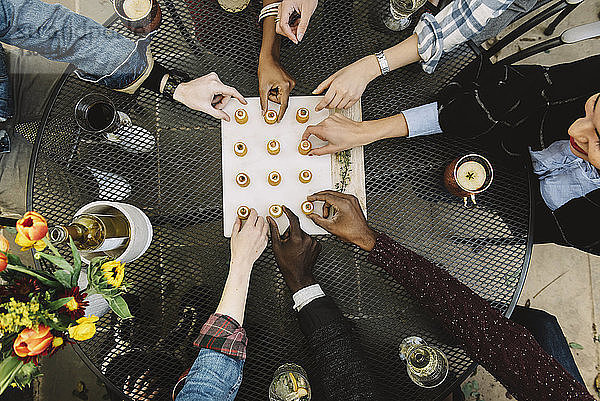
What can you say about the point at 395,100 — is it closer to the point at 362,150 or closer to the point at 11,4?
the point at 362,150

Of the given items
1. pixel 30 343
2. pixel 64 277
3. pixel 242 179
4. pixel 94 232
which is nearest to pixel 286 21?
pixel 242 179

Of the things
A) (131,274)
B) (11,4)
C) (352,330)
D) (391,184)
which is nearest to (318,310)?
(352,330)

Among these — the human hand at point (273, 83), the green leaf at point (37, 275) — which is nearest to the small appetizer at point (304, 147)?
the human hand at point (273, 83)

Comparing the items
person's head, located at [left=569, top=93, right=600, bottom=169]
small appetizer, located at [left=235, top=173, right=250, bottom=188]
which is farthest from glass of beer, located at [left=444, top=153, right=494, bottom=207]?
small appetizer, located at [left=235, top=173, right=250, bottom=188]

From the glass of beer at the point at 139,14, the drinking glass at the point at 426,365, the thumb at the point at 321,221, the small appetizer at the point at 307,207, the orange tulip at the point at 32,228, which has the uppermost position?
the glass of beer at the point at 139,14

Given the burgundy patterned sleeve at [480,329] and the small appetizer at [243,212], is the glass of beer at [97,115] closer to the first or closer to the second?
the small appetizer at [243,212]

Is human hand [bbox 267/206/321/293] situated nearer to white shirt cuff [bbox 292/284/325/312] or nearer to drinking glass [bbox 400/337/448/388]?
white shirt cuff [bbox 292/284/325/312]

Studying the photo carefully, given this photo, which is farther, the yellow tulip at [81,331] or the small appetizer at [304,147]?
the small appetizer at [304,147]
